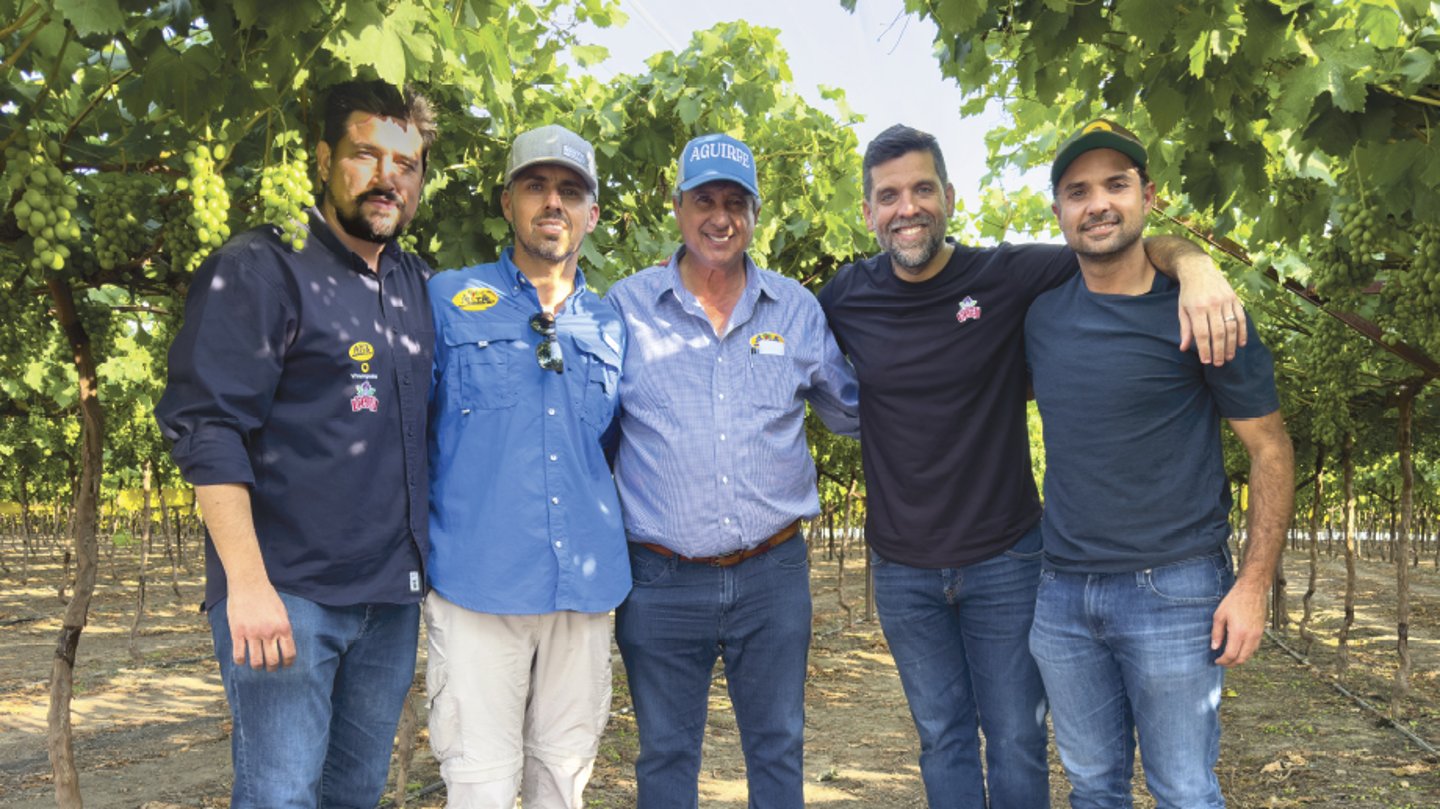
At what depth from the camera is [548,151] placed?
9.74ft

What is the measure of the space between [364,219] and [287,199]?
0.21 meters

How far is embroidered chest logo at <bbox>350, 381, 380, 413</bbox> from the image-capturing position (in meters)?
2.61

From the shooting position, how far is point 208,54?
2756 mm

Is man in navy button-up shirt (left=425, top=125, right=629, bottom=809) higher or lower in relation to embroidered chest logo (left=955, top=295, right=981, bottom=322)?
lower

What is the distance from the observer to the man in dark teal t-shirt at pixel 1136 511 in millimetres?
2727

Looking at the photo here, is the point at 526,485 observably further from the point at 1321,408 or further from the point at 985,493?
the point at 1321,408

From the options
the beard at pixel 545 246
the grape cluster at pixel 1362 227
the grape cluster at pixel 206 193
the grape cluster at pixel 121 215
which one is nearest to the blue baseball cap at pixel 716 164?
the beard at pixel 545 246

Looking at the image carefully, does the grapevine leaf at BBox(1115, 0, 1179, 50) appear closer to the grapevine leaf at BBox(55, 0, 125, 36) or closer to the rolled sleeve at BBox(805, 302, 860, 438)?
the rolled sleeve at BBox(805, 302, 860, 438)

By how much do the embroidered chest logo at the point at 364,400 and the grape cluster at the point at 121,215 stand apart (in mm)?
1819

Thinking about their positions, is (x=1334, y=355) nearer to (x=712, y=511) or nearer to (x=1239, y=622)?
(x=1239, y=622)

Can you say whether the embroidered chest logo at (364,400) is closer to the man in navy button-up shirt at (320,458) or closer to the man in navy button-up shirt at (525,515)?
the man in navy button-up shirt at (320,458)

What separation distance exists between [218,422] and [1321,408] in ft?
30.8

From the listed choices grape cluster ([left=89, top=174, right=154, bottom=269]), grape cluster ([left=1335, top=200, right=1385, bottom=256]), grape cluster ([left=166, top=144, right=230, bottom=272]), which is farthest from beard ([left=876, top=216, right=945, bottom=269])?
grape cluster ([left=89, top=174, right=154, bottom=269])

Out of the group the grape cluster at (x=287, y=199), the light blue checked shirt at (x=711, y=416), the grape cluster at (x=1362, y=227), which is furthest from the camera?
the grape cluster at (x=1362, y=227)
